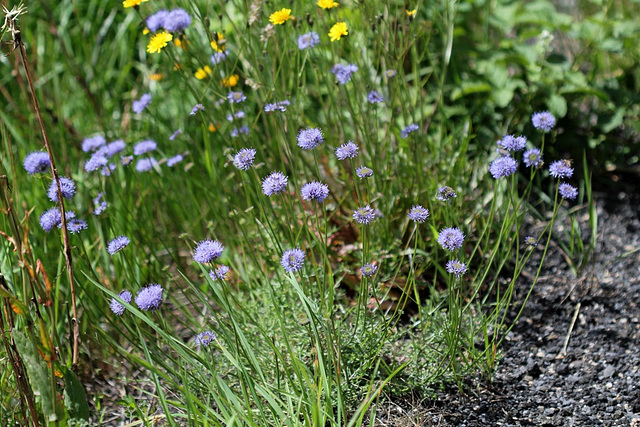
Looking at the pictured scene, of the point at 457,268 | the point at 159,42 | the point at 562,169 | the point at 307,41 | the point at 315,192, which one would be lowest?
the point at 457,268

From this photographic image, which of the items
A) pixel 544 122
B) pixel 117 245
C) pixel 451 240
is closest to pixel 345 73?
pixel 544 122

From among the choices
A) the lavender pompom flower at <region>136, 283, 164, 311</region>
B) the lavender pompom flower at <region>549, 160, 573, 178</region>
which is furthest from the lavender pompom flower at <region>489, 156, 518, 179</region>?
the lavender pompom flower at <region>136, 283, 164, 311</region>

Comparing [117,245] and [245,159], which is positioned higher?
[245,159]

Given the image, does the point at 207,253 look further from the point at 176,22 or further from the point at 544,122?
the point at 544,122

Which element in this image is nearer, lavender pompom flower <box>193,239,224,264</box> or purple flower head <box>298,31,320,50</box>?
A: lavender pompom flower <box>193,239,224,264</box>

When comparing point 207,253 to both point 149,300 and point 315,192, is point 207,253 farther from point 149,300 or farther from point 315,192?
point 315,192

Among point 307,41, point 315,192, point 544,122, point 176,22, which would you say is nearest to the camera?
point 315,192

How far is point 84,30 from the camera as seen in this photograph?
3.85 metres

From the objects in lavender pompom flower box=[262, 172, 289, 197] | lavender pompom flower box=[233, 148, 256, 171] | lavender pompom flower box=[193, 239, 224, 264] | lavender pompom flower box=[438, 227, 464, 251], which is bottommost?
lavender pompom flower box=[438, 227, 464, 251]

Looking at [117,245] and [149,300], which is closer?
[149,300]

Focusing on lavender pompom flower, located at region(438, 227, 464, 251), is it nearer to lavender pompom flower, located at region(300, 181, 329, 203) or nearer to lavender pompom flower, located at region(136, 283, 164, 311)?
lavender pompom flower, located at region(300, 181, 329, 203)

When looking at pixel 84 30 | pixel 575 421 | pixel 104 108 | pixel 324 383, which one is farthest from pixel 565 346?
pixel 84 30

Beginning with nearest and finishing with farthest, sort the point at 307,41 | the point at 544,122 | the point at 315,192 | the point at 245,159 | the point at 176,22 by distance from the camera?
the point at 315,192 → the point at 245,159 → the point at 544,122 → the point at 176,22 → the point at 307,41

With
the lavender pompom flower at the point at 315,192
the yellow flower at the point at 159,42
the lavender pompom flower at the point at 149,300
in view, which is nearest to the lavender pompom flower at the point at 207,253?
the lavender pompom flower at the point at 149,300
